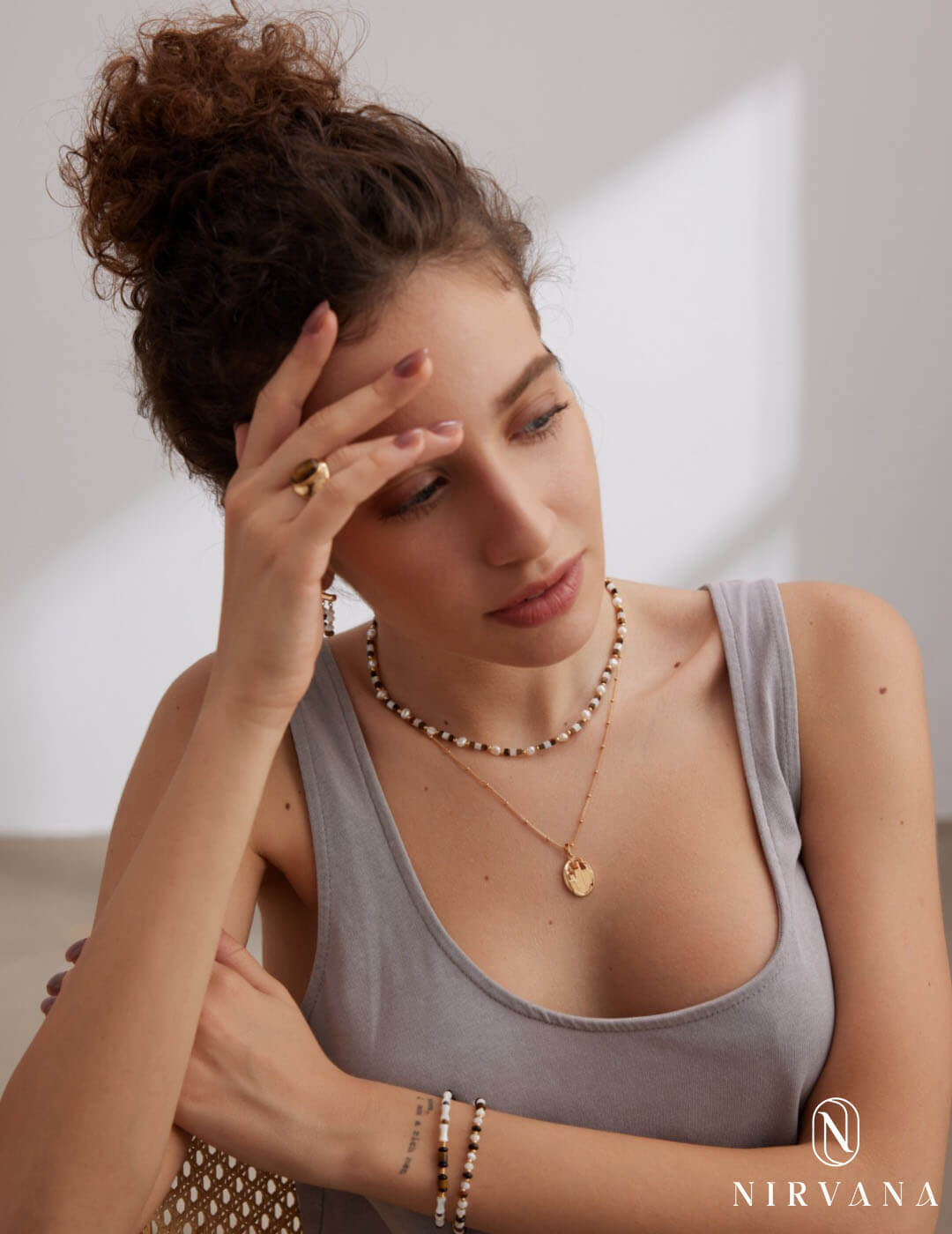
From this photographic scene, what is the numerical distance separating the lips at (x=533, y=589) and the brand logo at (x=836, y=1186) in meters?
0.55

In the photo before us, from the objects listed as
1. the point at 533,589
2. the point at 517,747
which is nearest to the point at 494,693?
the point at 517,747

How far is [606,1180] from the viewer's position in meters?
1.13

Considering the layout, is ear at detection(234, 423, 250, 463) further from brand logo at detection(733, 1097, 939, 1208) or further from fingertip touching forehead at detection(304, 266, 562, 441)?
brand logo at detection(733, 1097, 939, 1208)

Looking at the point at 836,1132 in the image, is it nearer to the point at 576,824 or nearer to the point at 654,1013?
the point at 654,1013

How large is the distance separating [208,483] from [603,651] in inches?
20.1

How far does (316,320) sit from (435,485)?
175 millimetres

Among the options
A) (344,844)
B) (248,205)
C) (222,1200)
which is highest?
(248,205)

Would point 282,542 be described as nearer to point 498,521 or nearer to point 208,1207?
point 498,521

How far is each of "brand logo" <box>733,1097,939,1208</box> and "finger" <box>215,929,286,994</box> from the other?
1.54 feet

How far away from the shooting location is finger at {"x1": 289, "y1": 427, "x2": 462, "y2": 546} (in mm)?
1033

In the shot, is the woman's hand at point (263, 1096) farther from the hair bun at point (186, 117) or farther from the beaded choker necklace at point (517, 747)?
the hair bun at point (186, 117)

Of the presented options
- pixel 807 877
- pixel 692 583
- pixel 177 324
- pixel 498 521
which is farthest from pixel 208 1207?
pixel 692 583

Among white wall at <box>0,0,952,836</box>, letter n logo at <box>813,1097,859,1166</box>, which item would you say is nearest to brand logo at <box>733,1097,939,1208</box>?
letter n logo at <box>813,1097,859,1166</box>

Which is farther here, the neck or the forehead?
the neck
